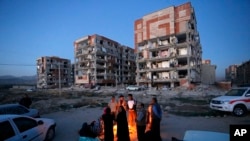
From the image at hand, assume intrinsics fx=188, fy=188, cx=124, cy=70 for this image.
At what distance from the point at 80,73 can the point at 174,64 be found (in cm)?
4238

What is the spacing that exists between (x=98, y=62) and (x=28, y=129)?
67.4 metres

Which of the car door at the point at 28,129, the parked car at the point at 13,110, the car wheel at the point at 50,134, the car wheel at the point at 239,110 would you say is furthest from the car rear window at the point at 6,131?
the car wheel at the point at 239,110

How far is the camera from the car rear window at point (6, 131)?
5453mm

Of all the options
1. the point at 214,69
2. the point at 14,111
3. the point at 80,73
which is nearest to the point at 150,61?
the point at 80,73

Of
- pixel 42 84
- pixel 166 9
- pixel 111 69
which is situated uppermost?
pixel 166 9

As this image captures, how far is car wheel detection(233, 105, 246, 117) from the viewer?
12102 mm

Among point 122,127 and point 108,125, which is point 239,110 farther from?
point 108,125

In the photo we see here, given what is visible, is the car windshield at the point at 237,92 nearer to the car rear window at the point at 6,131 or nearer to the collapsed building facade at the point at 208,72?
the car rear window at the point at 6,131

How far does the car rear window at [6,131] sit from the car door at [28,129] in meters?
0.33

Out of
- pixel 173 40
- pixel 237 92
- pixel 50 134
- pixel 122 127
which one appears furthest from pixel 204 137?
pixel 173 40

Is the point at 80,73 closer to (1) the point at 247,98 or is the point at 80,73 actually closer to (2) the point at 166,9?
(2) the point at 166,9

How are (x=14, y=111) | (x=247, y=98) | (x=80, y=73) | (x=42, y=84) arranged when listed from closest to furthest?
1. (x=14, y=111)
2. (x=247, y=98)
3. (x=80, y=73)
4. (x=42, y=84)

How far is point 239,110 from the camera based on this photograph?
1214 centimetres

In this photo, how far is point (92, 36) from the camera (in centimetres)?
7294
